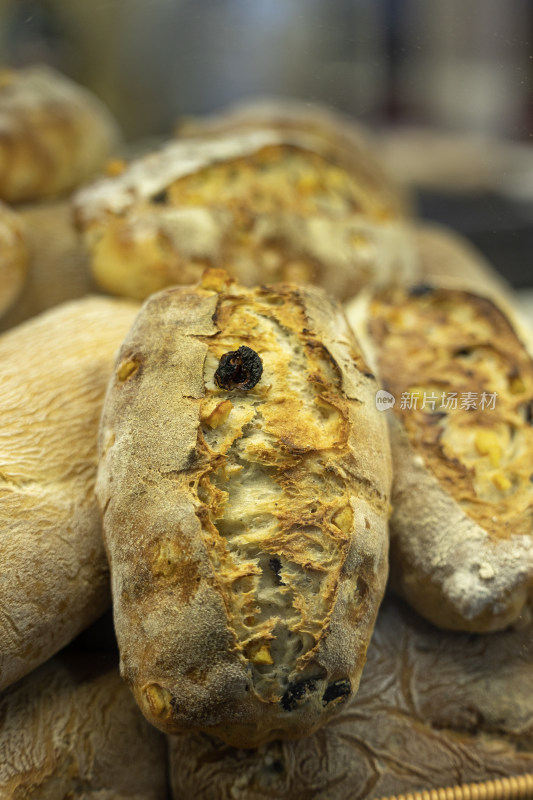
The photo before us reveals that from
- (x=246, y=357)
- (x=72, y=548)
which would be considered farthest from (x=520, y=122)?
(x=72, y=548)

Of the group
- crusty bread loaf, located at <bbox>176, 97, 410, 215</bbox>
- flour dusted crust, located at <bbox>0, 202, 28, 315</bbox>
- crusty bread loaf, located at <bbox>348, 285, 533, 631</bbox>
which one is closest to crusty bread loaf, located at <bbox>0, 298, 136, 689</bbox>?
flour dusted crust, located at <bbox>0, 202, 28, 315</bbox>

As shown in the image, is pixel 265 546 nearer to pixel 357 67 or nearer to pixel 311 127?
pixel 357 67

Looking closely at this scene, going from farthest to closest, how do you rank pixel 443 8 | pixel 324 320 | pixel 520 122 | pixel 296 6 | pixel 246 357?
1. pixel 443 8
2. pixel 296 6
3. pixel 520 122
4. pixel 324 320
5. pixel 246 357

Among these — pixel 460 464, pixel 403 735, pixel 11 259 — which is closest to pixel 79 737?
pixel 403 735

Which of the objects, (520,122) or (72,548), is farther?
(520,122)

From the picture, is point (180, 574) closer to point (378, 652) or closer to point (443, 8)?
point (378, 652)

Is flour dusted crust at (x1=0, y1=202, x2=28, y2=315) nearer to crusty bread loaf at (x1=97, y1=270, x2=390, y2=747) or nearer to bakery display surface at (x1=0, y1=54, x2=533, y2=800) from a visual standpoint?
bakery display surface at (x1=0, y1=54, x2=533, y2=800)

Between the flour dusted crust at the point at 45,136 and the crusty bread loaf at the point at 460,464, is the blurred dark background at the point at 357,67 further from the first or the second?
the crusty bread loaf at the point at 460,464
